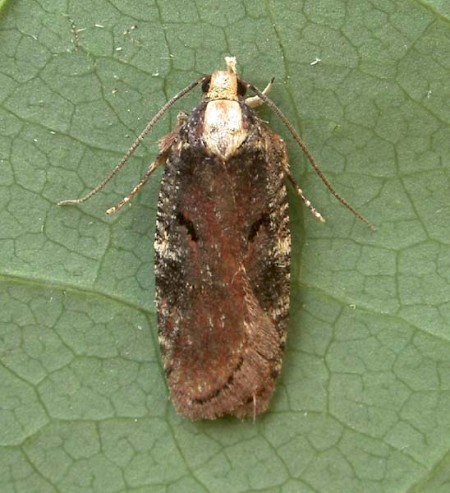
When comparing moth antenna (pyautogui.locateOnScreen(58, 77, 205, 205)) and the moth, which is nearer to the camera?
the moth

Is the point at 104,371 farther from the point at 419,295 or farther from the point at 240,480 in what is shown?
the point at 419,295

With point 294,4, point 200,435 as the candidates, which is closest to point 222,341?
point 200,435

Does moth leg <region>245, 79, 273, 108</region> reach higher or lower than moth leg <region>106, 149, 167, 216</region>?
higher

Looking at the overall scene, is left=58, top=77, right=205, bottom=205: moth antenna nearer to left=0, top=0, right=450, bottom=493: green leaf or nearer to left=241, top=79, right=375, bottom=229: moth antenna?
left=0, top=0, right=450, bottom=493: green leaf

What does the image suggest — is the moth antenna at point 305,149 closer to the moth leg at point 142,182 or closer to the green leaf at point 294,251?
the green leaf at point 294,251

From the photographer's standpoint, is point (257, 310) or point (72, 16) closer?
point (257, 310)

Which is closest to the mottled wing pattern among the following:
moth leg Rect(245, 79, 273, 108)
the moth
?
the moth
